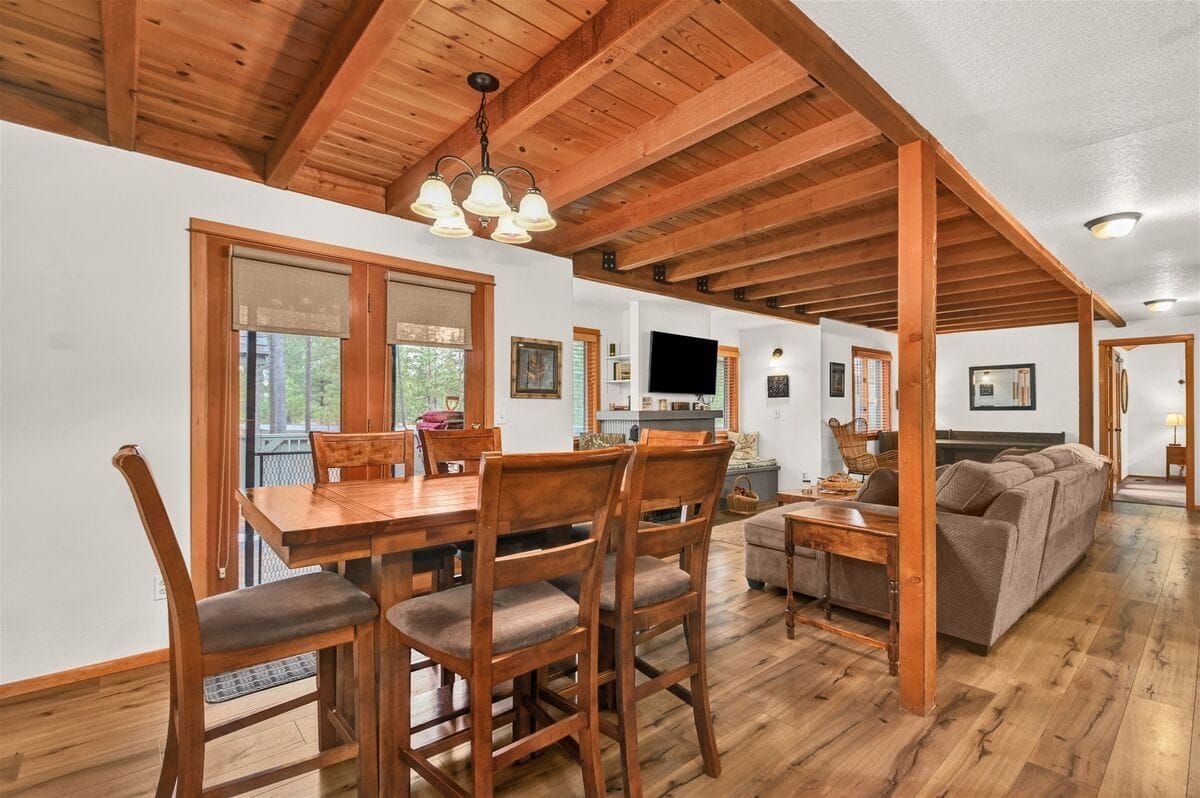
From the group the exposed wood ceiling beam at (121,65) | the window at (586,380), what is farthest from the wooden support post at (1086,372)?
the exposed wood ceiling beam at (121,65)

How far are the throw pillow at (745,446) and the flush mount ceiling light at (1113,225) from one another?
453 cm

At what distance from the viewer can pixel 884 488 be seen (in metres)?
3.26

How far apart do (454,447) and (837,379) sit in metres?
6.40

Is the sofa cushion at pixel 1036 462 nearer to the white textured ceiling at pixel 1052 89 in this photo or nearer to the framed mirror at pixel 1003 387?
the white textured ceiling at pixel 1052 89

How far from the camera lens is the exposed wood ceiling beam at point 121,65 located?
1.72 meters

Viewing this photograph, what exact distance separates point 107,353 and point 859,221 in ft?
13.9

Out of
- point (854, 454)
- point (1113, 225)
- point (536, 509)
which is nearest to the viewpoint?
point (536, 509)

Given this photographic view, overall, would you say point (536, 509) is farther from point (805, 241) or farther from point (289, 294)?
point (805, 241)

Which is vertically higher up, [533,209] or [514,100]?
[514,100]

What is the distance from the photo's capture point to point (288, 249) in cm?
302

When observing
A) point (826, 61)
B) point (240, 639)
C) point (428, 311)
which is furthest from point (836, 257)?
point (240, 639)

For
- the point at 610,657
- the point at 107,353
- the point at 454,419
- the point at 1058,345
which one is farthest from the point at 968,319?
the point at 107,353

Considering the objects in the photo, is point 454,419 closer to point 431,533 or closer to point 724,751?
point 431,533

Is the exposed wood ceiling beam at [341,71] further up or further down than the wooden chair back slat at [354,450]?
further up
